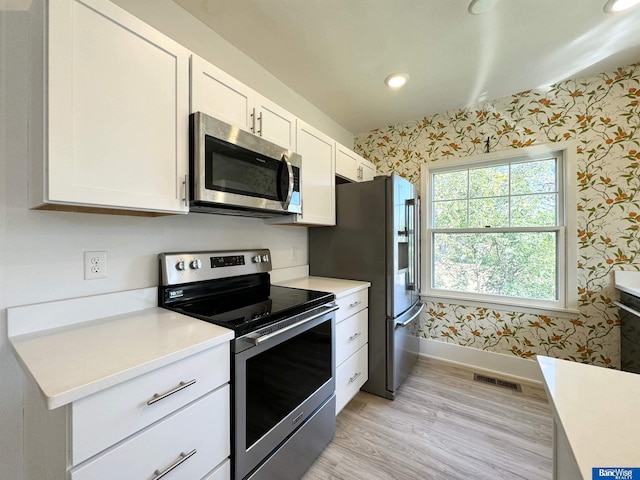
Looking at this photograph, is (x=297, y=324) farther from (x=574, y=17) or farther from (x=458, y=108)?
(x=458, y=108)

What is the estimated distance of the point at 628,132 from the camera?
2.01 metres

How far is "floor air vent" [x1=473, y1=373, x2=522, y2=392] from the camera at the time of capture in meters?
2.28

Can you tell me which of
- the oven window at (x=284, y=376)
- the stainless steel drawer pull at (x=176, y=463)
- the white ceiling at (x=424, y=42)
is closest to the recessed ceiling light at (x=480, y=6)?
the white ceiling at (x=424, y=42)

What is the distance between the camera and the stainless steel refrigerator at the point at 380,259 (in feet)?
6.88

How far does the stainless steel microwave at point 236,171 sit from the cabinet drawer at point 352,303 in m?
0.72

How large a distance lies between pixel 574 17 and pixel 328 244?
214 cm

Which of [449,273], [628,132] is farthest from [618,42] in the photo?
[449,273]

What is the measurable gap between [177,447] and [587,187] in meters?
3.12

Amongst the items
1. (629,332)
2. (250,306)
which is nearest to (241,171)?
(250,306)

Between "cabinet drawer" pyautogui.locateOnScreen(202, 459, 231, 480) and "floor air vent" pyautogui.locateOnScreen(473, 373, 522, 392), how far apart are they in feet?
7.50

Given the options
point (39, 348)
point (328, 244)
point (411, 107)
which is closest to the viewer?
point (39, 348)

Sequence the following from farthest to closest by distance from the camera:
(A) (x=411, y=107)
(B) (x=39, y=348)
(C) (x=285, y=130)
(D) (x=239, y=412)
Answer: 1. (A) (x=411, y=107)
2. (C) (x=285, y=130)
3. (D) (x=239, y=412)
4. (B) (x=39, y=348)

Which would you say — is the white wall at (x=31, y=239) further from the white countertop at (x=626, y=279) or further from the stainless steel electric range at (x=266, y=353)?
the white countertop at (x=626, y=279)

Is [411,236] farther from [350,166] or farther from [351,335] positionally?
[351,335]
